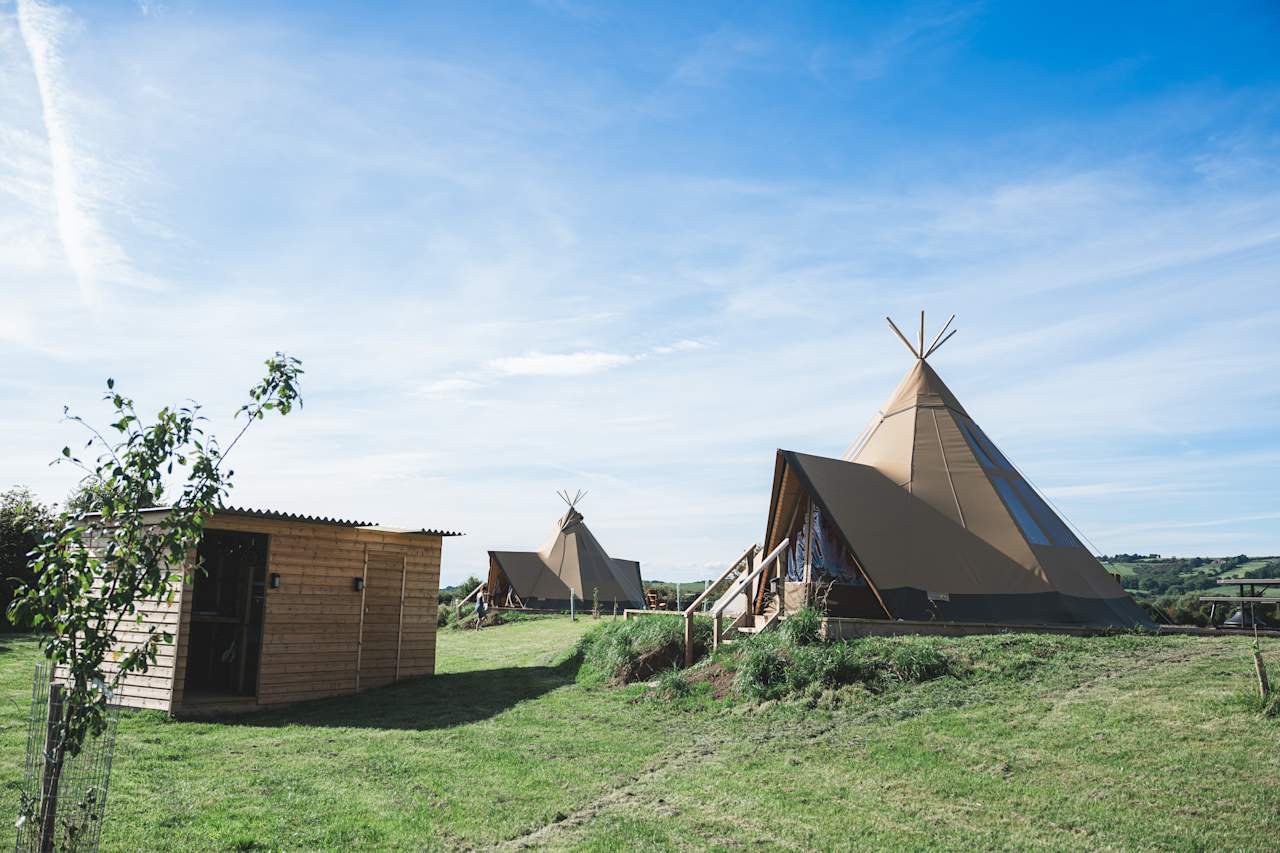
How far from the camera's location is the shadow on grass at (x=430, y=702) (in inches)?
449

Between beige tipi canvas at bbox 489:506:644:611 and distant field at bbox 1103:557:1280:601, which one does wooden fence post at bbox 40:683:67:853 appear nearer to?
beige tipi canvas at bbox 489:506:644:611

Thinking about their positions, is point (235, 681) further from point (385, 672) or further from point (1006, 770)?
point (1006, 770)

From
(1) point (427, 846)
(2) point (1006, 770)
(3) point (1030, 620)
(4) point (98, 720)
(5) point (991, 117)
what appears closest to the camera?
(4) point (98, 720)

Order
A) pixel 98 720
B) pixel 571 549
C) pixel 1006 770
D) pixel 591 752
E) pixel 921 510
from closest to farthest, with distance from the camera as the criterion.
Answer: pixel 98 720 < pixel 1006 770 < pixel 591 752 < pixel 921 510 < pixel 571 549

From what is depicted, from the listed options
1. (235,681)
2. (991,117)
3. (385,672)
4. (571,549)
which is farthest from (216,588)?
(571,549)

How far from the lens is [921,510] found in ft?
49.1

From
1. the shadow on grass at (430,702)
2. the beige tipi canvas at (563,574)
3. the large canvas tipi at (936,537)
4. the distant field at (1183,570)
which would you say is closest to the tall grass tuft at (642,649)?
the shadow on grass at (430,702)

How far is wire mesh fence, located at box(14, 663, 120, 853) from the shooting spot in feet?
15.8

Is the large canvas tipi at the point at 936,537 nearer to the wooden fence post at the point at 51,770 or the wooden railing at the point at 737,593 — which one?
the wooden railing at the point at 737,593

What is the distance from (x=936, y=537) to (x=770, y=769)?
7.65 metres

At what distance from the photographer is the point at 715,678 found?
1155 cm

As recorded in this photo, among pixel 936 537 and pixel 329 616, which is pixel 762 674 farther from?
pixel 329 616

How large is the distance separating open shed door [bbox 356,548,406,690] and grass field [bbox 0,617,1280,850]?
8.86 ft

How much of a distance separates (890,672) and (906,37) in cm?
725
